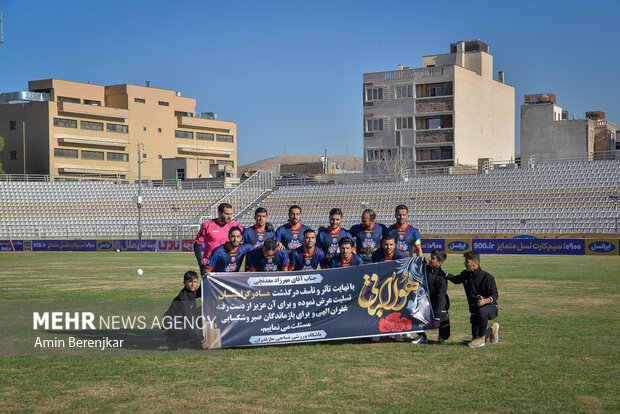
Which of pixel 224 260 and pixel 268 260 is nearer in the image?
pixel 268 260

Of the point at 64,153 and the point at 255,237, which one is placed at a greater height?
the point at 64,153

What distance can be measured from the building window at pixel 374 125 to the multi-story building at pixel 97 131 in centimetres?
1648

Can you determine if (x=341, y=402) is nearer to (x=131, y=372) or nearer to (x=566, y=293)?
(x=131, y=372)

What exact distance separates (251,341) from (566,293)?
34.0 ft

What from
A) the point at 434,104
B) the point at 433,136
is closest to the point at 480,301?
the point at 433,136

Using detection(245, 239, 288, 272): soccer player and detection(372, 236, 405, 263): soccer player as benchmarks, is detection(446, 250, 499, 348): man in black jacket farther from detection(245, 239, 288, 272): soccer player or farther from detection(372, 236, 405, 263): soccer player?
detection(245, 239, 288, 272): soccer player

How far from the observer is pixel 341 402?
23.8 ft

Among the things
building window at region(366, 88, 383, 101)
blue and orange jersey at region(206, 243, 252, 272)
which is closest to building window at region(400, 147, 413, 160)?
building window at region(366, 88, 383, 101)

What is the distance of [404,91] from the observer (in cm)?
7062

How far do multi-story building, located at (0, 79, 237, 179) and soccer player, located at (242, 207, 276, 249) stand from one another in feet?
197

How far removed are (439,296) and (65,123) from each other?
76.0 metres

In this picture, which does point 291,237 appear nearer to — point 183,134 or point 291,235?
point 291,235

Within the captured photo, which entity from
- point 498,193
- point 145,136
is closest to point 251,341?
point 498,193

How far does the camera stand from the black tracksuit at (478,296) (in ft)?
33.7
